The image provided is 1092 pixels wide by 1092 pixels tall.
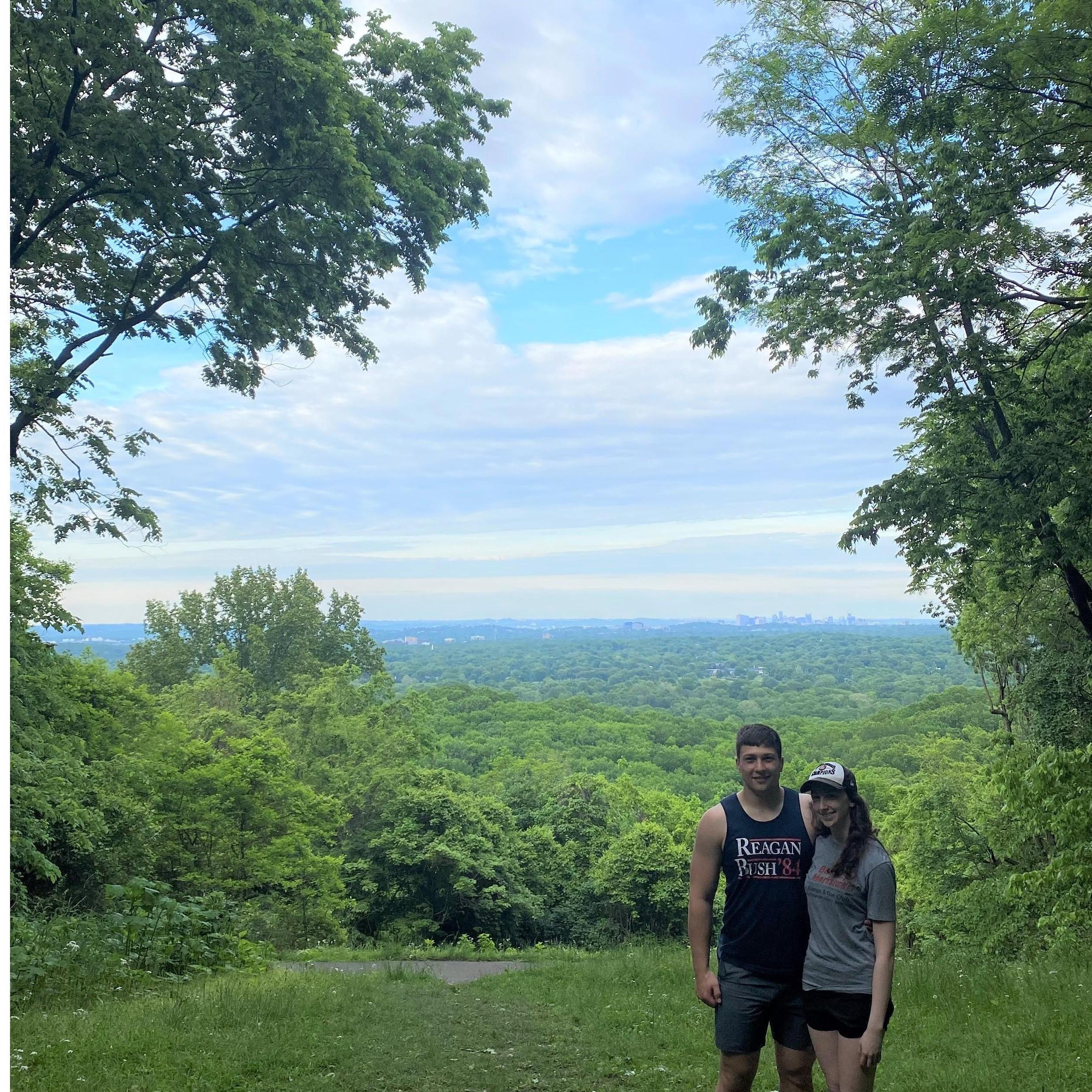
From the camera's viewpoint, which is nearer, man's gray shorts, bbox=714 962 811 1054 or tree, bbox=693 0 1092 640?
man's gray shorts, bbox=714 962 811 1054

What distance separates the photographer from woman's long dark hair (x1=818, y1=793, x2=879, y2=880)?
3.31 metres

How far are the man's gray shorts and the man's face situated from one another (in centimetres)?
82

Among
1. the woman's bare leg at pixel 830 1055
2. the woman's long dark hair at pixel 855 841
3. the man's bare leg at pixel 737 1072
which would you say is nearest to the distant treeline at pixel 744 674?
the man's bare leg at pixel 737 1072

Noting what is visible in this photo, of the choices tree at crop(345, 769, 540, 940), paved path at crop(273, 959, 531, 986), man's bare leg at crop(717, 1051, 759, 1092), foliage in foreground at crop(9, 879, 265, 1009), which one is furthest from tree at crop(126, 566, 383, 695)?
man's bare leg at crop(717, 1051, 759, 1092)

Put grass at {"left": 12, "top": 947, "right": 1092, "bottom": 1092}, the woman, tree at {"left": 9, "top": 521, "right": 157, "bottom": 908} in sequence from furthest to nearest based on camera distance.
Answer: tree at {"left": 9, "top": 521, "right": 157, "bottom": 908} → grass at {"left": 12, "top": 947, "right": 1092, "bottom": 1092} → the woman

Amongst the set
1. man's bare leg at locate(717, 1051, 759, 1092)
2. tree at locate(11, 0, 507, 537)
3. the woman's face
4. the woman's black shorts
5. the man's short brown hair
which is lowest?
man's bare leg at locate(717, 1051, 759, 1092)

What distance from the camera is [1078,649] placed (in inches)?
609

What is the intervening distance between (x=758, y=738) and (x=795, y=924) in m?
0.80

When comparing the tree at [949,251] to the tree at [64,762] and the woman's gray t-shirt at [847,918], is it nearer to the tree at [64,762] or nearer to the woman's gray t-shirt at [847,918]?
the woman's gray t-shirt at [847,918]

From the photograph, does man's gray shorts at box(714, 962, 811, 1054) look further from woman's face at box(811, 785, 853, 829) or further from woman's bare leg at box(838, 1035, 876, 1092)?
woman's face at box(811, 785, 853, 829)

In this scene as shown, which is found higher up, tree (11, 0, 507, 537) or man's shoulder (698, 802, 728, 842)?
tree (11, 0, 507, 537)

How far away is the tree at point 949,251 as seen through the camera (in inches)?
332

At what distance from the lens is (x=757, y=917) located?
11.5 ft

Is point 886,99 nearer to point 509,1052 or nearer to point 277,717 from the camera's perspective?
point 509,1052
